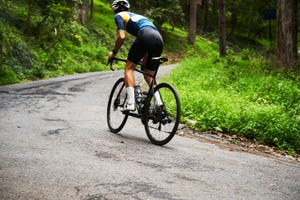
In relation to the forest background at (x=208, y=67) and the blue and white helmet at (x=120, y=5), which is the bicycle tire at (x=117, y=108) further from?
the forest background at (x=208, y=67)

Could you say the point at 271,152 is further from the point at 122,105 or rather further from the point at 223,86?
the point at 223,86

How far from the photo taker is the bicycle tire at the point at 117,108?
7531mm

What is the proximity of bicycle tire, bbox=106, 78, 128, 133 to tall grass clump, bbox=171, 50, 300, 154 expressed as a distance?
1839mm

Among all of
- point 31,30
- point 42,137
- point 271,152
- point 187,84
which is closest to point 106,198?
point 42,137

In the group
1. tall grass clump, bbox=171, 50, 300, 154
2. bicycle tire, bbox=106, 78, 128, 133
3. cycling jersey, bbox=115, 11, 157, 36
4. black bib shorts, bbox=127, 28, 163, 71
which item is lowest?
tall grass clump, bbox=171, 50, 300, 154

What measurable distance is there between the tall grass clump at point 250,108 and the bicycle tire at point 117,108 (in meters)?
1.84

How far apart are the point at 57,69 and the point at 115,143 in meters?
13.1

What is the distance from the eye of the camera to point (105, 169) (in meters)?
5.02

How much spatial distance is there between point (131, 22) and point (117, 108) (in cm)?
176

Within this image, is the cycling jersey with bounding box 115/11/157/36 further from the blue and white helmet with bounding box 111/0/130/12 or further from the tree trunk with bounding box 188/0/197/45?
the tree trunk with bounding box 188/0/197/45

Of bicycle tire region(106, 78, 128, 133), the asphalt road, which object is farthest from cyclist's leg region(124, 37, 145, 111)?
the asphalt road

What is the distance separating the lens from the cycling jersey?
674cm

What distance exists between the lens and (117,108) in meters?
7.76

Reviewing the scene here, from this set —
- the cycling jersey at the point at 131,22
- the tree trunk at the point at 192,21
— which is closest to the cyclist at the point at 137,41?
the cycling jersey at the point at 131,22
